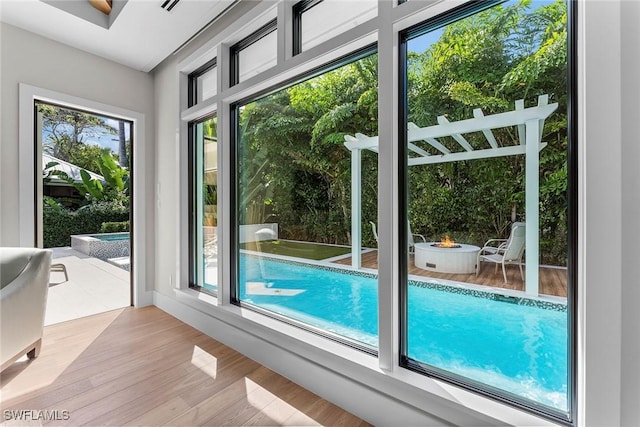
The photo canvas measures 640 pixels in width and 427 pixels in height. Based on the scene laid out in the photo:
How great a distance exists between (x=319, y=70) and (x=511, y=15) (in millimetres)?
1135

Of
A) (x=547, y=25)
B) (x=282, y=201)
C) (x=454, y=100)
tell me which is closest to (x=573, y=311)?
(x=454, y=100)

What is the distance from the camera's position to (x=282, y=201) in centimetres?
247

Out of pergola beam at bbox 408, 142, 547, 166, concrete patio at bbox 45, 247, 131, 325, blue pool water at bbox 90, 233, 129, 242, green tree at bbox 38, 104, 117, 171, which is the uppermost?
green tree at bbox 38, 104, 117, 171

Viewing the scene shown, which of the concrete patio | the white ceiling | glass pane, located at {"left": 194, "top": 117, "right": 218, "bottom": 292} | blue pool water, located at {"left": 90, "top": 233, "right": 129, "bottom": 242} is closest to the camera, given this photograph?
the white ceiling

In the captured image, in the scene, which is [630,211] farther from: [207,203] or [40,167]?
[40,167]

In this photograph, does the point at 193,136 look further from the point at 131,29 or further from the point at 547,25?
the point at 547,25

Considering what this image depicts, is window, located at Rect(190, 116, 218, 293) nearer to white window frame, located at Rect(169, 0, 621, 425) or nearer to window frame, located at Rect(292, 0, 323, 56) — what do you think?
white window frame, located at Rect(169, 0, 621, 425)

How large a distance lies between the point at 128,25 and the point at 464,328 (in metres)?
3.55

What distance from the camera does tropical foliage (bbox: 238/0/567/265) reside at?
1274 mm

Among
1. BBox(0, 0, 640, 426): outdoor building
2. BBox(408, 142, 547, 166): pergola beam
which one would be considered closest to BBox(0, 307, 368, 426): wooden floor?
BBox(0, 0, 640, 426): outdoor building

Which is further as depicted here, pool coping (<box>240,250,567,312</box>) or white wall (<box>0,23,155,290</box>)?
white wall (<box>0,23,155,290</box>)

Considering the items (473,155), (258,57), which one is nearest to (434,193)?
(473,155)

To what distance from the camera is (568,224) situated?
1.22m

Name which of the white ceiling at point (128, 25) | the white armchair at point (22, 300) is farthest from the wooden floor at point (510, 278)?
the white ceiling at point (128, 25)
